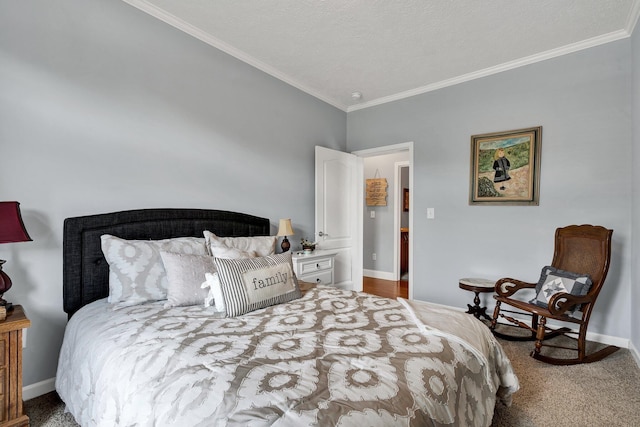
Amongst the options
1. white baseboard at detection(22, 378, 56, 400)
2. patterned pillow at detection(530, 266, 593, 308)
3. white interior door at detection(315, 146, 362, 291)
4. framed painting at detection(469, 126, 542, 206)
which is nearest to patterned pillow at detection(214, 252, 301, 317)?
white baseboard at detection(22, 378, 56, 400)

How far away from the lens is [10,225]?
5.05ft

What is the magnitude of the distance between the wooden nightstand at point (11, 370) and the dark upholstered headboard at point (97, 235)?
0.44 m

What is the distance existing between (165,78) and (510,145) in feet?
10.8

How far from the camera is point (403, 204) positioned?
19.2 feet

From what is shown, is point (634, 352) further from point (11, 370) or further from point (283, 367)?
point (11, 370)

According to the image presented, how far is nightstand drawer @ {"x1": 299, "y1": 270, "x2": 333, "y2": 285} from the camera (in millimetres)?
3281

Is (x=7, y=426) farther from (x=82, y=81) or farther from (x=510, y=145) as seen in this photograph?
(x=510, y=145)

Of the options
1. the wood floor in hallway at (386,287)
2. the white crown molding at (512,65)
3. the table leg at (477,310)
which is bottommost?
the wood floor in hallway at (386,287)

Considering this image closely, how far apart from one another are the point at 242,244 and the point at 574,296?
2553 mm

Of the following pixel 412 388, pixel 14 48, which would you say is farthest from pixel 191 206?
pixel 412 388

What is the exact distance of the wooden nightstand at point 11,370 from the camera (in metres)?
1.47

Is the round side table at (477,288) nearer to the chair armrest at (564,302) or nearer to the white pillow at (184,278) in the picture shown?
the chair armrest at (564,302)

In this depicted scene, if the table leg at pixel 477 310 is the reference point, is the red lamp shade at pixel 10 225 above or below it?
above

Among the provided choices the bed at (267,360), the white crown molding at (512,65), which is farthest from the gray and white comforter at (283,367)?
the white crown molding at (512,65)
